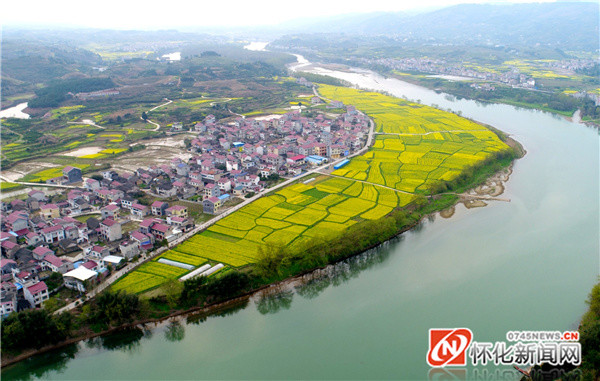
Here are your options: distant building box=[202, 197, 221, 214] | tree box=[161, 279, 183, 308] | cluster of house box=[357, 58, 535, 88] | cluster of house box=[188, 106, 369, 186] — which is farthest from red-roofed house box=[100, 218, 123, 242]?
cluster of house box=[357, 58, 535, 88]

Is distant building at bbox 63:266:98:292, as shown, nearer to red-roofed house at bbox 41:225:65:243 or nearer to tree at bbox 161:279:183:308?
tree at bbox 161:279:183:308

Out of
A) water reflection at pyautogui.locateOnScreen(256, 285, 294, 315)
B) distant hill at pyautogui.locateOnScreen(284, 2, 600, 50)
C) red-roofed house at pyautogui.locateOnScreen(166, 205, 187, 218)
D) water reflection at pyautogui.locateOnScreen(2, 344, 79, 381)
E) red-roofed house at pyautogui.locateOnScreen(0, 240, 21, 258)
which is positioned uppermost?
distant hill at pyautogui.locateOnScreen(284, 2, 600, 50)

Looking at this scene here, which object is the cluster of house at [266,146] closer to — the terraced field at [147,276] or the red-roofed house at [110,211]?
the red-roofed house at [110,211]

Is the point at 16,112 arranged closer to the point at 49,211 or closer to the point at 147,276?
the point at 49,211

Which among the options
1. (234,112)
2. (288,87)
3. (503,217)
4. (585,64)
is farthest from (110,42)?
(503,217)

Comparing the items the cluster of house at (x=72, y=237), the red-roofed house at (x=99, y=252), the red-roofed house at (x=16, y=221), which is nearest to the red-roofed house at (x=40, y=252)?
the cluster of house at (x=72, y=237)

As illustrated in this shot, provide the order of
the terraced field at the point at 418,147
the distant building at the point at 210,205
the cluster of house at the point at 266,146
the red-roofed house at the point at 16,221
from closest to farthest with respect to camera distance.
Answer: the red-roofed house at the point at 16,221, the distant building at the point at 210,205, the cluster of house at the point at 266,146, the terraced field at the point at 418,147
